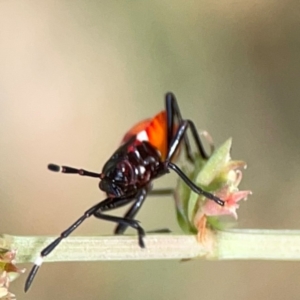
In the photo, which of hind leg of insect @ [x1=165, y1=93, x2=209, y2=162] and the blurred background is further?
the blurred background

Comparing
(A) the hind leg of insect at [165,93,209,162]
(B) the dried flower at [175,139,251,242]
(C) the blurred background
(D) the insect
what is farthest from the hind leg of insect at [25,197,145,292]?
(C) the blurred background

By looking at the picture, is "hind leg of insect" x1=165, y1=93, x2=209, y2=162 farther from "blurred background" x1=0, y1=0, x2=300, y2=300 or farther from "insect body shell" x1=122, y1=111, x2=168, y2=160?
"blurred background" x1=0, y1=0, x2=300, y2=300

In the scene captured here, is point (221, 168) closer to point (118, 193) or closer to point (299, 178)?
point (118, 193)

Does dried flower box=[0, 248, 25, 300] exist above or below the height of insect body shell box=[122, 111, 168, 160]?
below

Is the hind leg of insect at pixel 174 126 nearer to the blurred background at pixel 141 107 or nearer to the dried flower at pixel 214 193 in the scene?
the dried flower at pixel 214 193

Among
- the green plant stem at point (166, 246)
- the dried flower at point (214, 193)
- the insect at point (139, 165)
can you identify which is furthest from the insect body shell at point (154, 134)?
the green plant stem at point (166, 246)

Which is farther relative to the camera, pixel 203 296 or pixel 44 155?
pixel 44 155

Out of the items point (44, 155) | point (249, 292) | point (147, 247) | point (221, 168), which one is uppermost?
point (221, 168)

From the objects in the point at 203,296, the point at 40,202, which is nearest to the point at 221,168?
the point at 203,296

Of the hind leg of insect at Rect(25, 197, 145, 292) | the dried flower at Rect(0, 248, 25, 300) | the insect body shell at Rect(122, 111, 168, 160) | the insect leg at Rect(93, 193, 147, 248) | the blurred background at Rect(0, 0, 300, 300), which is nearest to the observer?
the dried flower at Rect(0, 248, 25, 300)
